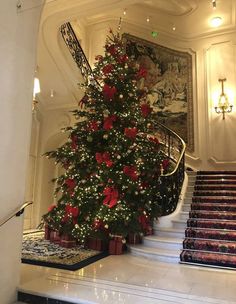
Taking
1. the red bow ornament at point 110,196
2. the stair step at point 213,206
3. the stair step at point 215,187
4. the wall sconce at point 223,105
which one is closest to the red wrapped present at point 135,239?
the red bow ornament at point 110,196

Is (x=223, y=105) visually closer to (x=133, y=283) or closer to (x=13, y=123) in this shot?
(x=133, y=283)

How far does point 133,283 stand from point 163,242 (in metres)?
1.50

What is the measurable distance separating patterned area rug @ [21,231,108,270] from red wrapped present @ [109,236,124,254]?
133mm

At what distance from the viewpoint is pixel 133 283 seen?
10.5 feet

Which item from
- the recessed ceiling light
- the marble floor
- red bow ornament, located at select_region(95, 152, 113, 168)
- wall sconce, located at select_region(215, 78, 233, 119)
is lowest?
the marble floor

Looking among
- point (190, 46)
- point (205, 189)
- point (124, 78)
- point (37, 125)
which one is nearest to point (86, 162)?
point (124, 78)

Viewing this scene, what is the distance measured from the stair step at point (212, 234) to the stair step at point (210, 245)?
4.7 inches

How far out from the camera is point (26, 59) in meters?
3.16

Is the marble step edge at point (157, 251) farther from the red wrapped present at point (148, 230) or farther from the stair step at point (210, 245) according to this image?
the red wrapped present at point (148, 230)

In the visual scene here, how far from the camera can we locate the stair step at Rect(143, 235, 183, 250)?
4469 mm

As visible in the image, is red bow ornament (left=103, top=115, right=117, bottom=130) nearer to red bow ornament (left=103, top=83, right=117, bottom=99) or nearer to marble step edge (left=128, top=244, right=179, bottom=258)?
red bow ornament (left=103, top=83, right=117, bottom=99)

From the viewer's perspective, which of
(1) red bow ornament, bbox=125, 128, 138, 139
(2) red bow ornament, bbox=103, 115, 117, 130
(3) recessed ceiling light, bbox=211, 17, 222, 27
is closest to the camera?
(1) red bow ornament, bbox=125, 128, 138, 139

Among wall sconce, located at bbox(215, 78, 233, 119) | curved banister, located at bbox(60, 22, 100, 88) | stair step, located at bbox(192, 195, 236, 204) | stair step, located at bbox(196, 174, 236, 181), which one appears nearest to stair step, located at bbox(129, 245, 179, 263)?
stair step, located at bbox(192, 195, 236, 204)

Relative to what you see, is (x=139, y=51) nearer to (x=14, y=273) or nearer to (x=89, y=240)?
(x=89, y=240)
